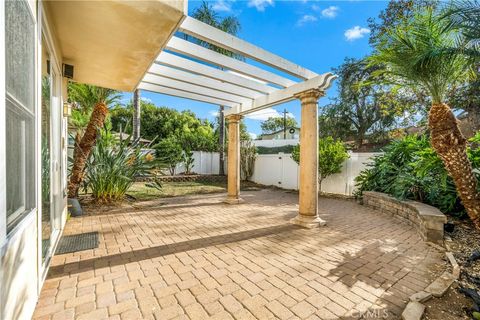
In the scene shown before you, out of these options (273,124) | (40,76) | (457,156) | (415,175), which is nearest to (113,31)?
(40,76)

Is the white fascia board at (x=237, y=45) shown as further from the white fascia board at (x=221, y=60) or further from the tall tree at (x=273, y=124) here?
the tall tree at (x=273, y=124)

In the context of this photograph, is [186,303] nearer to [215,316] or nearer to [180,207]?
[215,316]

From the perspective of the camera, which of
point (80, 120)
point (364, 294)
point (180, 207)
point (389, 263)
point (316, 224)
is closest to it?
point (364, 294)

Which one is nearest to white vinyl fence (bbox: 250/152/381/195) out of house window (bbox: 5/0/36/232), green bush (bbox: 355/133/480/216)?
green bush (bbox: 355/133/480/216)

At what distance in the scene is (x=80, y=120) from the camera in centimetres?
677

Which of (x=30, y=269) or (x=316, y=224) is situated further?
(x=316, y=224)

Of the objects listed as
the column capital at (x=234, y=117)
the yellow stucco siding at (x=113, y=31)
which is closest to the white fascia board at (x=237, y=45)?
the yellow stucco siding at (x=113, y=31)

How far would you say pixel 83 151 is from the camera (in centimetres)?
595

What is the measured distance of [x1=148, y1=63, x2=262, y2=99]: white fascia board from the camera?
4668mm

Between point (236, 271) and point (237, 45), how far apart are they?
3.36 meters

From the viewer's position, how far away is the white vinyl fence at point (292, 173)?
27.3 feet

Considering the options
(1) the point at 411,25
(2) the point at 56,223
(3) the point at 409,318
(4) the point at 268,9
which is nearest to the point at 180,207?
(2) the point at 56,223

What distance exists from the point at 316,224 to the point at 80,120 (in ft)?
22.7

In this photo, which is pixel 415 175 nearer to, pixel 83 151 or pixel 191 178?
pixel 83 151
